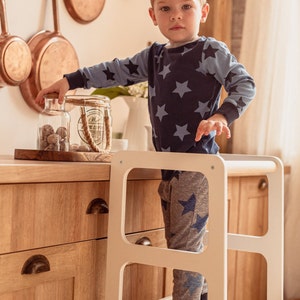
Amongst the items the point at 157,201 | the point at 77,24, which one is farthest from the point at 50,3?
the point at 157,201

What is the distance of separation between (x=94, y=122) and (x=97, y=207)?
1.06 feet

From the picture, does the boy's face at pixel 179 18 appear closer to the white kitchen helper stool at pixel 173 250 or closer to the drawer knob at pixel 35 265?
the white kitchen helper stool at pixel 173 250

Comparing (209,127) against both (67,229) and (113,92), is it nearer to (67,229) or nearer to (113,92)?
(67,229)

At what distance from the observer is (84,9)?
2.15m

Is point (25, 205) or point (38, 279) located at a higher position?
point (25, 205)

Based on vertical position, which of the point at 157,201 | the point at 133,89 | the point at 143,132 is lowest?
the point at 157,201

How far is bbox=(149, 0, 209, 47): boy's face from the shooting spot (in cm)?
156

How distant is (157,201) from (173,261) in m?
0.35

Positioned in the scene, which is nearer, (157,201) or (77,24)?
(157,201)

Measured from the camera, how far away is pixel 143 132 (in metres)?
2.20

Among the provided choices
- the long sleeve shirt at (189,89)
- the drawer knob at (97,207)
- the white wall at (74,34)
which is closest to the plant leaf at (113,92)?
the white wall at (74,34)

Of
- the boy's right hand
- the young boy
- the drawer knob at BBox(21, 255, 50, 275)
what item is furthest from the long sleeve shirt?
the drawer knob at BBox(21, 255, 50, 275)

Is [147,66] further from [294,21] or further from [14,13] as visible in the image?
[294,21]

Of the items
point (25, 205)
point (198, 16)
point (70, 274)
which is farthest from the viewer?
point (198, 16)
